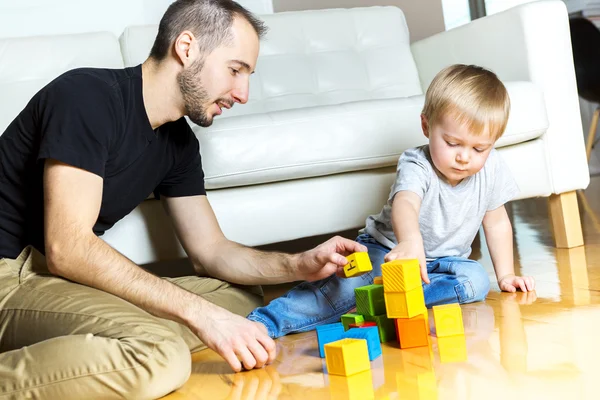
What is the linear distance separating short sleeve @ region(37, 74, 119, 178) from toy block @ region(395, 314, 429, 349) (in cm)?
63

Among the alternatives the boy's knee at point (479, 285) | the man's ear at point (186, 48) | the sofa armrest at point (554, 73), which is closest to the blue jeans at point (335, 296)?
the boy's knee at point (479, 285)

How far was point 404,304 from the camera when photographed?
4.23ft

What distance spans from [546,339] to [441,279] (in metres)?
0.44

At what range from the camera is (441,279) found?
1694 mm

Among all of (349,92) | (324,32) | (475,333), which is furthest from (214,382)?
(324,32)

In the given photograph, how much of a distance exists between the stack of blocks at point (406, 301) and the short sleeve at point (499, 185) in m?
0.59

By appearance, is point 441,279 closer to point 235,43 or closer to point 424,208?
point 424,208

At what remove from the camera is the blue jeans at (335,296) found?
64.0 inches

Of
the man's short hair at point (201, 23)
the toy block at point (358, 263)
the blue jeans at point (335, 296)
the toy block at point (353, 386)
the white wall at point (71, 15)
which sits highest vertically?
the white wall at point (71, 15)

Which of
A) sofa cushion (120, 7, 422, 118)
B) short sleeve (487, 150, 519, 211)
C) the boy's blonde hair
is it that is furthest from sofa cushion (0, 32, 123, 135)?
short sleeve (487, 150, 519, 211)

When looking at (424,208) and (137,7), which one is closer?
(424,208)

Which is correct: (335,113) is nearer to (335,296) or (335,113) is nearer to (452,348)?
(335,296)

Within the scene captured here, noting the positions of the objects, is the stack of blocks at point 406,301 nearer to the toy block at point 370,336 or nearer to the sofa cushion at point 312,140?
the toy block at point 370,336

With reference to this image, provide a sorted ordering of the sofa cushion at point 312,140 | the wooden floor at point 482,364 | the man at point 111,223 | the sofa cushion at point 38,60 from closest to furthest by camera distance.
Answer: the wooden floor at point 482,364 → the man at point 111,223 → the sofa cushion at point 312,140 → the sofa cushion at point 38,60
